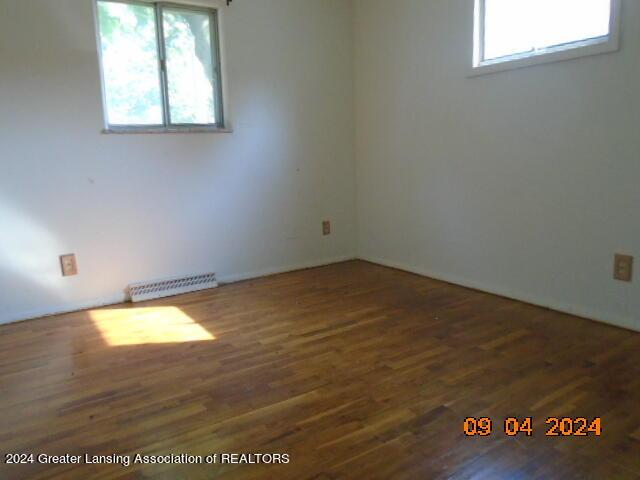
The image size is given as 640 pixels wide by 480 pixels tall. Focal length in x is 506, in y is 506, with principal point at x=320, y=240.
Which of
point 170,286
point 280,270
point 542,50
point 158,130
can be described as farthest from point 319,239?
point 542,50

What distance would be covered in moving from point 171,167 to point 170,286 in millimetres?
781

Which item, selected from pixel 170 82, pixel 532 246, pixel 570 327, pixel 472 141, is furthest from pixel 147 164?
pixel 570 327

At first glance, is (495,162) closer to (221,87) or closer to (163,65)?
(221,87)

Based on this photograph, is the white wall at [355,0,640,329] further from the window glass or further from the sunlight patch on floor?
the sunlight patch on floor

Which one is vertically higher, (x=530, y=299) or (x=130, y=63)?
(x=130, y=63)

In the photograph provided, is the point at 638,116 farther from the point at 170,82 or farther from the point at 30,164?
the point at 30,164

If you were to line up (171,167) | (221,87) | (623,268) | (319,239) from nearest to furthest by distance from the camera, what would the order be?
(623,268) < (171,167) < (221,87) < (319,239)

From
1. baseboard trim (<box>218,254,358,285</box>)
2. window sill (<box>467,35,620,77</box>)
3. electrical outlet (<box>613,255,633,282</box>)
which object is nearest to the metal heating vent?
baseboard trim (<box>218,254,358,285</box>)

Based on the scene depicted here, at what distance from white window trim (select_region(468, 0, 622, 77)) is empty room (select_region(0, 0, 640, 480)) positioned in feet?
0.04

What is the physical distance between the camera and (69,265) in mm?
3035

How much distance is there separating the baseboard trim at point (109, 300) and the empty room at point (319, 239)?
0.01 metres

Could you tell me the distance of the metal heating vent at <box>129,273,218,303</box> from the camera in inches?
127

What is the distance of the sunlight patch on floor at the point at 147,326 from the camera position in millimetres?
2549

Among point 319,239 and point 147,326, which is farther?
point 319,239
